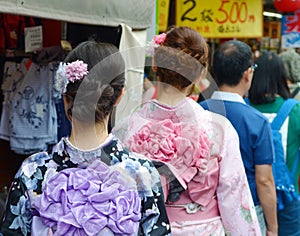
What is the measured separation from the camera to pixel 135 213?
183 cm

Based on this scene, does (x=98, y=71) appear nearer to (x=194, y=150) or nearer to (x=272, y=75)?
(x=194, y=150)

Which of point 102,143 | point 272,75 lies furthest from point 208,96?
point 102,143

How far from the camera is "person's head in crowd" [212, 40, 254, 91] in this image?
3133 millimetres

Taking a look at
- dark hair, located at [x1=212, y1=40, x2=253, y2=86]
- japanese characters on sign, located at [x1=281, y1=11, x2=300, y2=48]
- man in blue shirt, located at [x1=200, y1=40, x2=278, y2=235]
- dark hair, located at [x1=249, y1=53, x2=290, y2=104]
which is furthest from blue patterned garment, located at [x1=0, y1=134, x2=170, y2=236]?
japanese characters on sign, located at [x1=281, y1=11, x2=300, y2=48]

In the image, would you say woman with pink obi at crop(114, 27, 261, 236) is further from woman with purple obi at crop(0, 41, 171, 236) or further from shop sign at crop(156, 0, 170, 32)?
shop sign at crop(156, 0, 170, 32)

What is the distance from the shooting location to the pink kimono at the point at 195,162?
234cm

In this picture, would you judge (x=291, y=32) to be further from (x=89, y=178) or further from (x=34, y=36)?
(x=89, y=178)

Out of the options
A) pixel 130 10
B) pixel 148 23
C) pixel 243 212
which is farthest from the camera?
pixel 148 23

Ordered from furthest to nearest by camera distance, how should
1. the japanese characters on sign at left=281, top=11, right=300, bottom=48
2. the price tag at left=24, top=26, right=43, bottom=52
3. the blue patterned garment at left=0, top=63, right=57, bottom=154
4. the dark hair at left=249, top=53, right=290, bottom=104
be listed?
1. the japanese characters on sign at left=281, top=11, right=300, bottom=48
2. the price tag at left=24, top=26, right=43, bottom=52
3. the blue patterned garment at left=0, top=63, right=57, bottom=154
4. the dark hair at left=249, top=53, right=290, bottom=104

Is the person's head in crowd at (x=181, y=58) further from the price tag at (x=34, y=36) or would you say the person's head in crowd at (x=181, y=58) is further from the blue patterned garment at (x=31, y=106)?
the price tag at (x=34, y=36)

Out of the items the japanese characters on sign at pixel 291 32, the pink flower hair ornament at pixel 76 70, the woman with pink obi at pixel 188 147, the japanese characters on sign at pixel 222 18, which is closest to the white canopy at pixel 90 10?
the woman with pink obi at pixel 188 147

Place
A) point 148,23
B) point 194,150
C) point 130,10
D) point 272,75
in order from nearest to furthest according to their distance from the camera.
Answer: point 194,150, point 272,75, point 130,10, point 148,23

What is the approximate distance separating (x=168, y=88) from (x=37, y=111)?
237 centimetres

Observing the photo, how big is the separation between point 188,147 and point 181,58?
44 cm
